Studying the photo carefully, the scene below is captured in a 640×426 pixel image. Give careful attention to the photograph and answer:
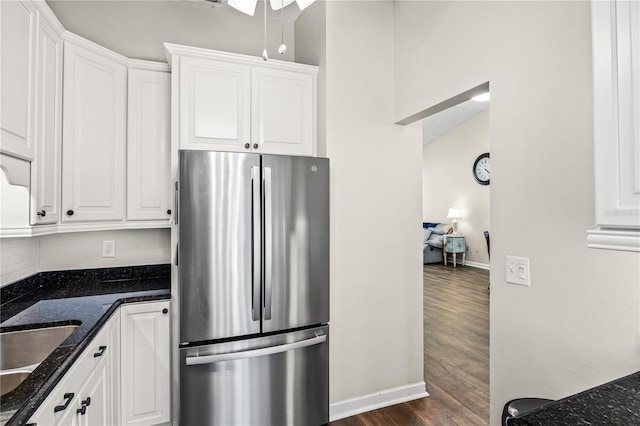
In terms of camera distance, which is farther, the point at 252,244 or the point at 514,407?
the point at 252,244

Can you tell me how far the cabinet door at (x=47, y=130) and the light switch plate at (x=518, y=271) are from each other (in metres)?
2.37

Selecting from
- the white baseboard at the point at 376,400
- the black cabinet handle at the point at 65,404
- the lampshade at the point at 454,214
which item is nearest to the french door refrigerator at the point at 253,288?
A: the white baseboard at the point at 376,400

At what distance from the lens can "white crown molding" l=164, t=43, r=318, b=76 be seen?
6.75 feet

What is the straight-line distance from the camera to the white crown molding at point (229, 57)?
6.75 ft

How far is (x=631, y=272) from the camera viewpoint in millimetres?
1164

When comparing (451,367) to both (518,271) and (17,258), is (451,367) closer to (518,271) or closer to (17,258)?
(518,271)

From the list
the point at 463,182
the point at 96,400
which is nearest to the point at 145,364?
the point at 96,400

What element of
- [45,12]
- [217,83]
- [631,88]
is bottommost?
[631,88]

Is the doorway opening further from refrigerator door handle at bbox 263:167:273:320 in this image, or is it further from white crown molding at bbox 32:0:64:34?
white crown molding at bbox 32:0:64:34

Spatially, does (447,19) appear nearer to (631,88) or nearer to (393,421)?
(631,88)

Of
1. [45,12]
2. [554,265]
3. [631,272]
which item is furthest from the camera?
[45,12]

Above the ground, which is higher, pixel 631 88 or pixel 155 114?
pixel 155 114

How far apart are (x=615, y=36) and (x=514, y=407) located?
1.28 m

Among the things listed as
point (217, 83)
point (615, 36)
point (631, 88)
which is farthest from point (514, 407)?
point (217, 83)
